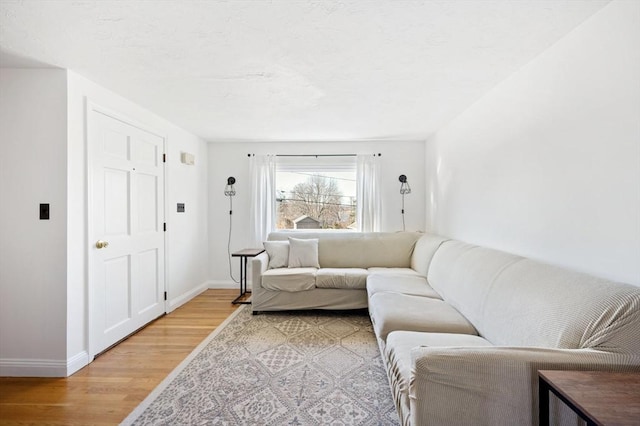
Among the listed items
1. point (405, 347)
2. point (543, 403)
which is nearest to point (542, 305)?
point (543, 403)

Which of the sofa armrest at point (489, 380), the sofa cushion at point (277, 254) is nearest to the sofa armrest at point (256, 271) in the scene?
the sofa cushion at point (277, 254)

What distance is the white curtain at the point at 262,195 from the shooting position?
14.6 feet

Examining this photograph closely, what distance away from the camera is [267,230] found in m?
4.47

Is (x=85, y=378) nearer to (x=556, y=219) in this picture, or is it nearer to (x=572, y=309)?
(x=572, y=309)

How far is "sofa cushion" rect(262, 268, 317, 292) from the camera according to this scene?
11.3ft

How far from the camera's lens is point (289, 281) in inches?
136

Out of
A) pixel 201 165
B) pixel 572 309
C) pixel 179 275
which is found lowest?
pixel 179 275

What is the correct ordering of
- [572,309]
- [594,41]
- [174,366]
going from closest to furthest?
[572,309] → [594,41] → [174,366]

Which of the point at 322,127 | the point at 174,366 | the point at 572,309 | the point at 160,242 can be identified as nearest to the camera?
the point at 572,309

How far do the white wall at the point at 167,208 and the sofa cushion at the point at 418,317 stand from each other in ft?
7.48

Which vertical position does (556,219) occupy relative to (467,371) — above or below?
above

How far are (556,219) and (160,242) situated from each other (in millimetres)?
3593

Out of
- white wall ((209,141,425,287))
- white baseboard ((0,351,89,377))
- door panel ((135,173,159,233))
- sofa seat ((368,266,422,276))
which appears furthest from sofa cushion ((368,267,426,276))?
white baseboard ((0,351,89,377))

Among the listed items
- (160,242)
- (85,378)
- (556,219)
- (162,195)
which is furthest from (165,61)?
(556,219)
